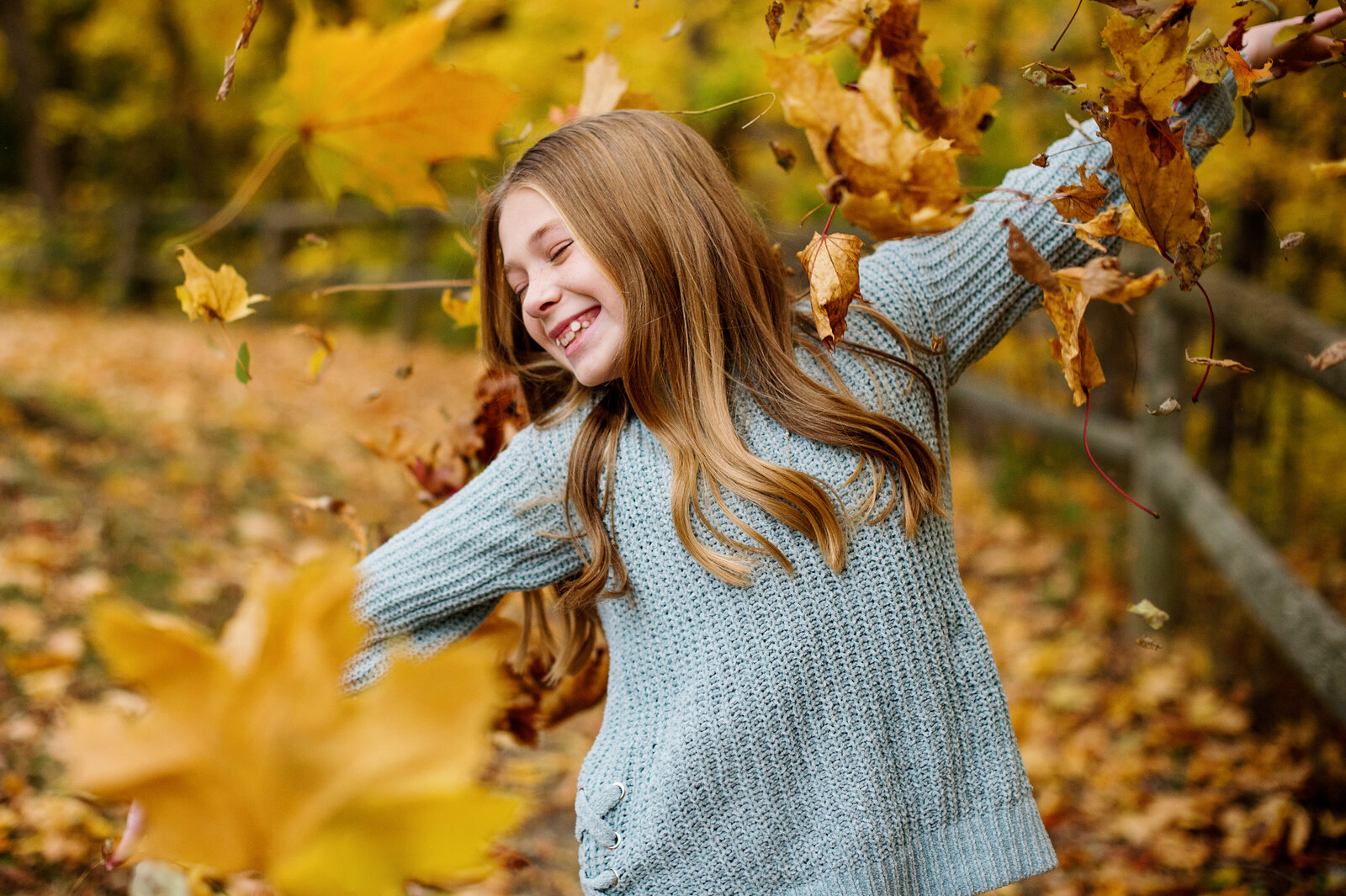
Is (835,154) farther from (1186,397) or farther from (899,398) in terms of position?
(1186,397)

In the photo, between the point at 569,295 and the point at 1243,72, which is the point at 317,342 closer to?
the point at 569,295

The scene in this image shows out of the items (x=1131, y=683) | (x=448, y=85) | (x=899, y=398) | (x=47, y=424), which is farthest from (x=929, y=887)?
(x=47, y=424)

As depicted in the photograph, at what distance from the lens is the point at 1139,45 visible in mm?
976

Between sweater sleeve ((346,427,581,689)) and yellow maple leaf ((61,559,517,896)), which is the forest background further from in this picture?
sweater sleeve ((346,427,581,689))

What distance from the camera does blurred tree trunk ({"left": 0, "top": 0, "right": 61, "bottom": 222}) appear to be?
33.8 feet

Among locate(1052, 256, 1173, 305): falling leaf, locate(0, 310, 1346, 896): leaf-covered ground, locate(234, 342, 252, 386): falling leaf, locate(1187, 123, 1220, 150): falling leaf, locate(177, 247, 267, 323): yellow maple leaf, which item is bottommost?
locate(0, 310, 1346, 896): leaf-covered ground

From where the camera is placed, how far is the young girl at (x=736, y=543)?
1195 mm

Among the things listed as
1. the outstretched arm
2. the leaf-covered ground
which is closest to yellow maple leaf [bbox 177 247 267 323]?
the leaf-covered ground

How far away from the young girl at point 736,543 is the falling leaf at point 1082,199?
Result: 0.15 metres

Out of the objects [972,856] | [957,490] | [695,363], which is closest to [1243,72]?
[695,363]

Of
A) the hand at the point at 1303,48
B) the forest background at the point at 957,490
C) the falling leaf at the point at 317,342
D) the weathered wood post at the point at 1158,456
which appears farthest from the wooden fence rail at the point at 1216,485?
the falling leaf at the point at 317,342

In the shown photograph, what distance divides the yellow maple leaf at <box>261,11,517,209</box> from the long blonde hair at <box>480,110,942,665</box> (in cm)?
14

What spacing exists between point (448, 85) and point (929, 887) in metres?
1.21

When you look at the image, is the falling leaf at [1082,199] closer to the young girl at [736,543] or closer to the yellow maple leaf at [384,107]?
the young girl at [736,543]
